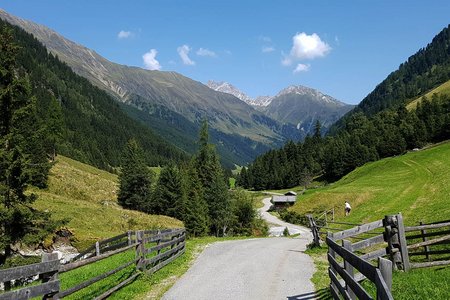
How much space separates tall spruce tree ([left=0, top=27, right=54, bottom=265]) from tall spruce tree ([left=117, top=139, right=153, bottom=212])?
58.5 metres

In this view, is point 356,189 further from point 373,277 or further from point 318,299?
point 373,277

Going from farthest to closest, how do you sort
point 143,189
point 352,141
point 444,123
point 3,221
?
point 352,141, point 444,123, point 143,189, point 3,221

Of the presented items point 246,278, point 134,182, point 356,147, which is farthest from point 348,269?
point 356,147

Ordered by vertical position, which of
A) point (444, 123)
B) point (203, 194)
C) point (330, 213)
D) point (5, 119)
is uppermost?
point (444, 123)

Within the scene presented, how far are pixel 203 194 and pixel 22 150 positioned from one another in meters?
52.7

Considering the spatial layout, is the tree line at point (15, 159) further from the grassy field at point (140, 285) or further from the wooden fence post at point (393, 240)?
the wooden fence post at point (393, 240)

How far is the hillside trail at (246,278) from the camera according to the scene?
13.1 meters

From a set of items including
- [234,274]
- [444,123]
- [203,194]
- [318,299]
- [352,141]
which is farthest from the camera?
[352,141]

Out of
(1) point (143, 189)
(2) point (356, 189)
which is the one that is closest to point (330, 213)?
(2) point (356, 189)

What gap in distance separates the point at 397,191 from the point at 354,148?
81.1 meters

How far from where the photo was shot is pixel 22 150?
26.1 m

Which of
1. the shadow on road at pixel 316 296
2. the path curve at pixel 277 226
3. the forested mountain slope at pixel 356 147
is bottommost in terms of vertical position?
the path curve at pixel 277 226

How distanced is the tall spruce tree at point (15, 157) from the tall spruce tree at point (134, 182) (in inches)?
2302

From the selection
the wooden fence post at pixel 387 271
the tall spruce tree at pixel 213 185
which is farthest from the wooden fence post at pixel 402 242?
the tall spruce tree at pixel 213 185
